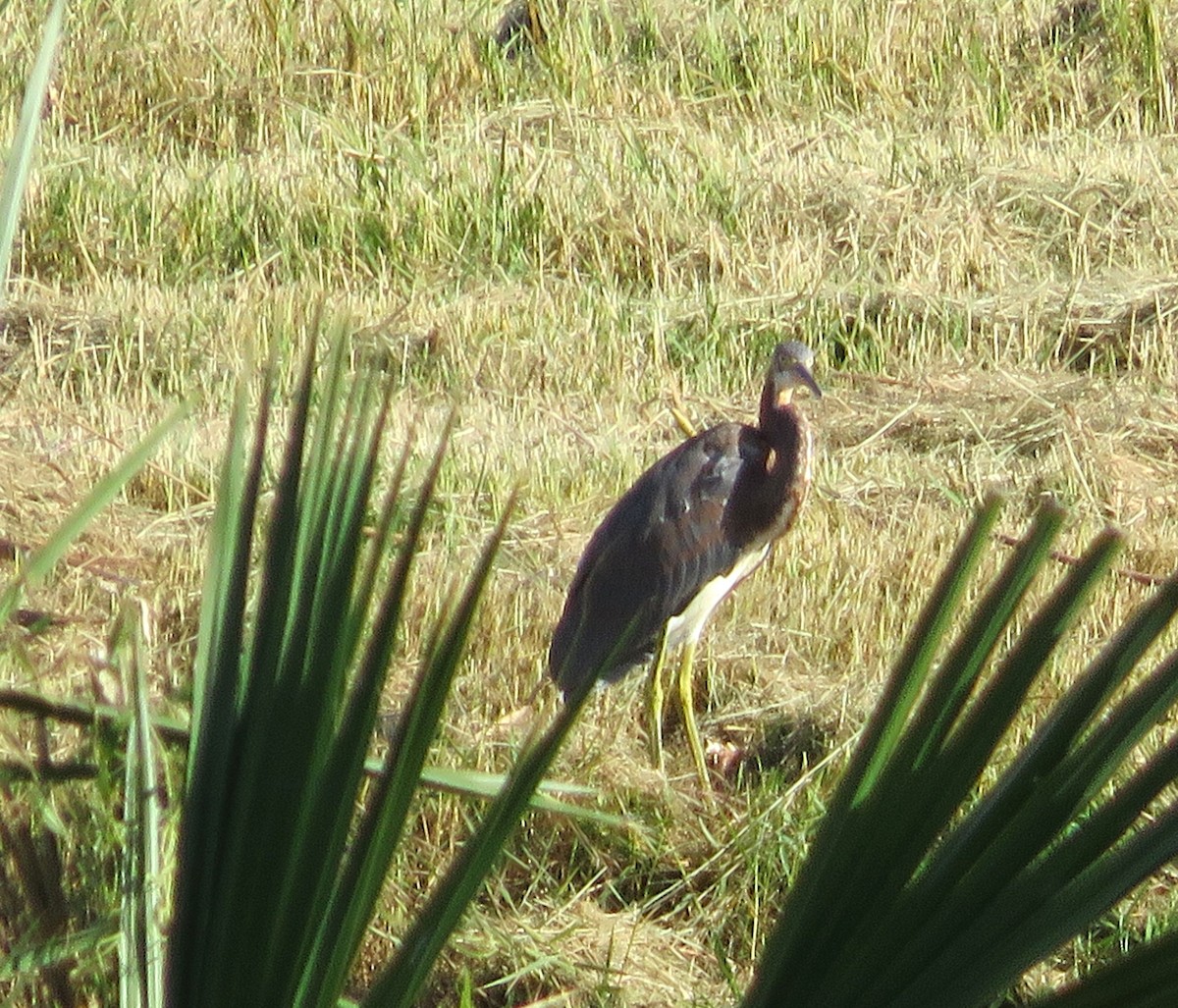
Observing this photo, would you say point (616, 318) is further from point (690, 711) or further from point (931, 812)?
point (931, 812)

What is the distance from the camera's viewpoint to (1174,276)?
6.62 metres

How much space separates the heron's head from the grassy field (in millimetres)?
484

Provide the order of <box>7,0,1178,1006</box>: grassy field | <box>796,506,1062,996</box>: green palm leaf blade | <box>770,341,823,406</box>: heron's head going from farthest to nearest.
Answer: <box>770,341,823,406</box>: heron's head < <box>7,0,1178,1006</box>: grassy field < <box>796,506,1062,996</box>: green palm leaf blade

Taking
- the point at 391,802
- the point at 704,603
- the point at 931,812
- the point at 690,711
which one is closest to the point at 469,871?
the point at 391,802

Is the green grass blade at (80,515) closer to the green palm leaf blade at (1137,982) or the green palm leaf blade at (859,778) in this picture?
the green palm leaf blade at (859,778)

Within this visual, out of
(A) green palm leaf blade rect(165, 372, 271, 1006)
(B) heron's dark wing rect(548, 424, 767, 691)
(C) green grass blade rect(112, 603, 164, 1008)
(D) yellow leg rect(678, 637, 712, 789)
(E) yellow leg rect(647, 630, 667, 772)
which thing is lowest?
(E) yellow leg rect(647, 630, 667, 772)

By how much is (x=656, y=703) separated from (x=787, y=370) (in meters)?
1.03

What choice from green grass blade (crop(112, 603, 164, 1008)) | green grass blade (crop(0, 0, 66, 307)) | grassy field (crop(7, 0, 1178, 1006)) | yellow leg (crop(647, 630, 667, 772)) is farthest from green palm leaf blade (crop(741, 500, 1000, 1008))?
yellow leg (crop(647, 630, 667, 772))

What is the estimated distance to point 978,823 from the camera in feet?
3.49

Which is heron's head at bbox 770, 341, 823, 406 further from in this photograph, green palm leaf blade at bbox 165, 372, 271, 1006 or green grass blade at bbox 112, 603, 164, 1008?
green palm leaf blade at bbox 165, 372, 271, 1006

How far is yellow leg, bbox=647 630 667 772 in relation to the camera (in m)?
4.30

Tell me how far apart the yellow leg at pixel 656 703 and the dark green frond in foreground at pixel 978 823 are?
310 cm

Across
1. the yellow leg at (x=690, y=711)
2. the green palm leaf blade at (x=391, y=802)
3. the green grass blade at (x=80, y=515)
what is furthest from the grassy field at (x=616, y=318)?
the green palm leaf blade at (x=391, y=802)

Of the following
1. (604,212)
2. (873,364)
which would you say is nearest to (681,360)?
(873,364)
